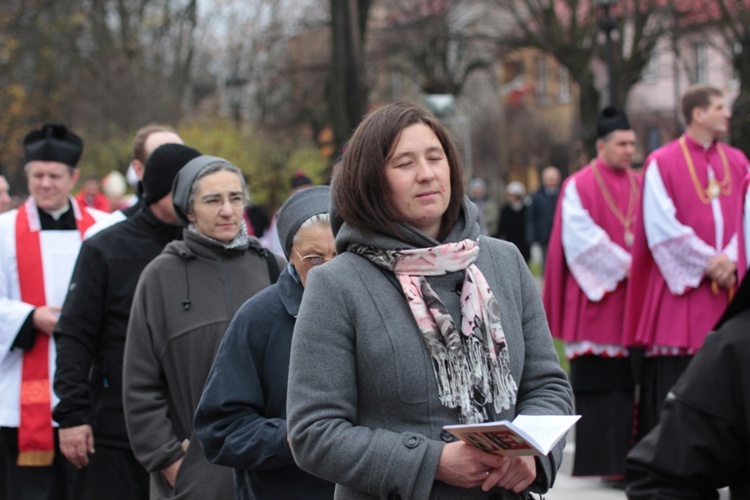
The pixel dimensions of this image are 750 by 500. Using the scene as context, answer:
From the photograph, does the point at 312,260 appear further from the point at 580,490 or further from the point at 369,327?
the point at 580,490

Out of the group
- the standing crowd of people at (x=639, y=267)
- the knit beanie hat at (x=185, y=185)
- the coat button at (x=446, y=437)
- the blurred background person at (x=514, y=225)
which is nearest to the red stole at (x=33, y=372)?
the knit beanie hat at (x=185, y=185)

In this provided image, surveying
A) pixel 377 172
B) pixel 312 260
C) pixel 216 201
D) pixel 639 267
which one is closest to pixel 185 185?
pixel 216 201

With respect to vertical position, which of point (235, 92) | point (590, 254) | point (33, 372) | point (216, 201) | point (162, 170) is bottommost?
point (33, 372)

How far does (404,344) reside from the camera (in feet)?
9.75

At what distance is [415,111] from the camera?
3158mm

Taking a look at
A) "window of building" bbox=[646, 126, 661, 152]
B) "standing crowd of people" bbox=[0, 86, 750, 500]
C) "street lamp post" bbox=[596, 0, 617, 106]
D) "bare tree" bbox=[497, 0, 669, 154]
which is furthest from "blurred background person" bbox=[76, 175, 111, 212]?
"window of building" bbox=[646, 126, 661, 152]

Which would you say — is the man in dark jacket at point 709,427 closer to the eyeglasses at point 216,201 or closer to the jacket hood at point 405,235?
the jacket hood at point 405,235

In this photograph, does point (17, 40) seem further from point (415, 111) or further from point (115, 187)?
point (415, 111)

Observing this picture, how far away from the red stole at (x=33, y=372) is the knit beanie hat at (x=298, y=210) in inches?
93.1

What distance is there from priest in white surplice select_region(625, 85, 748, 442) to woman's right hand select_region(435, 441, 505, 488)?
193 inches

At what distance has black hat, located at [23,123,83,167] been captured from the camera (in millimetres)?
6453

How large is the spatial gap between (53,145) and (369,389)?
3.97 metres

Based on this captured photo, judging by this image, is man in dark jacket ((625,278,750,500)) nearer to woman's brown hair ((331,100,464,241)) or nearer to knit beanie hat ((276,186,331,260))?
woman's brown hair ((331,100,464,241))

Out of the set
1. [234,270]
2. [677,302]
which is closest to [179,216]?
[234,270]
